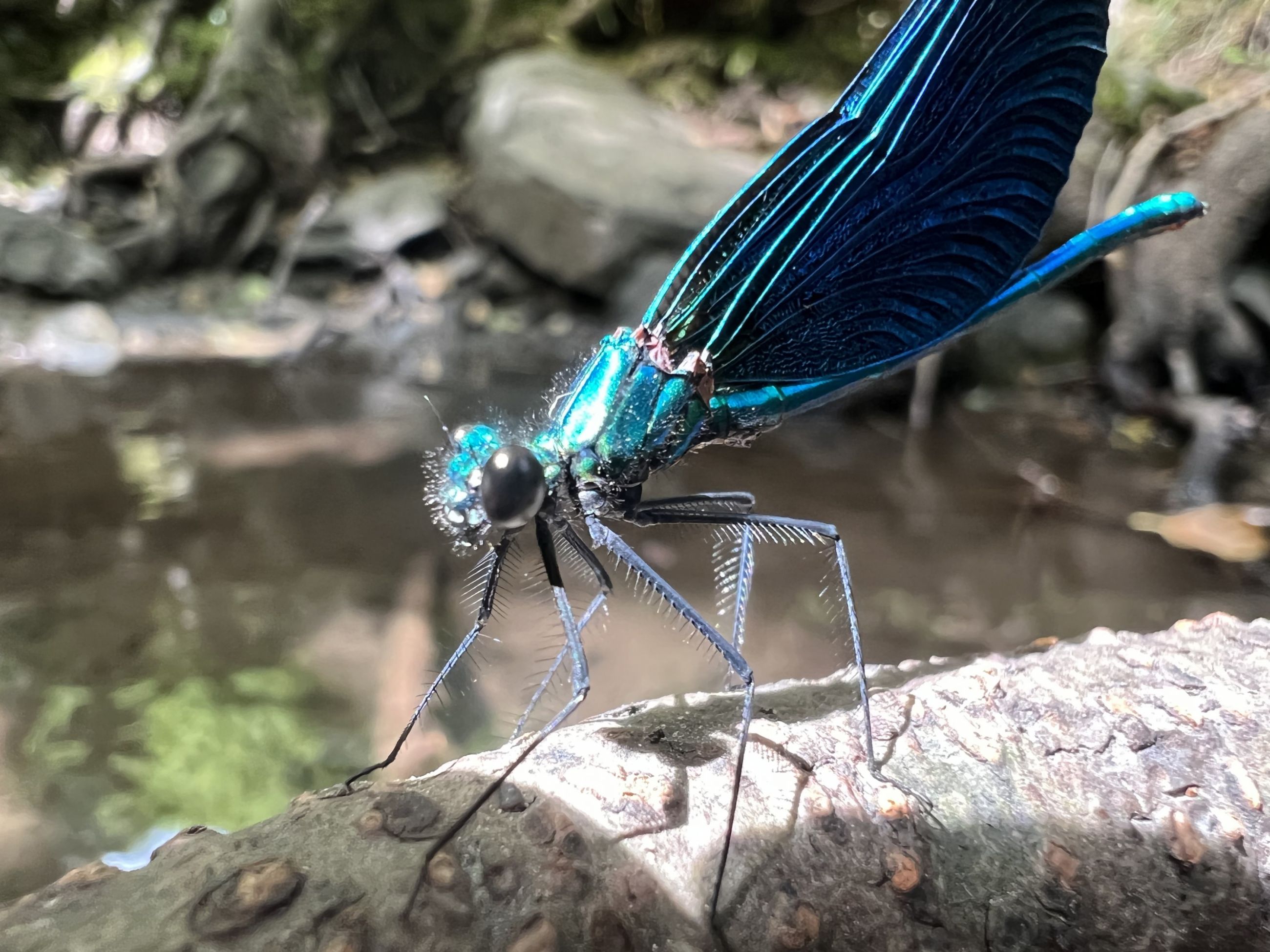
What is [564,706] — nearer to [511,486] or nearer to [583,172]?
[511,486]

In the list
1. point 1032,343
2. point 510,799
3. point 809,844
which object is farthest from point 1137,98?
point 510,799

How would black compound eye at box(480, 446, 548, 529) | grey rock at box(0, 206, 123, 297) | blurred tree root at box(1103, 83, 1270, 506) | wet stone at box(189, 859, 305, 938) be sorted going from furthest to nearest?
1. grey rock at box(0, 206, 123, 297)
2. blurred tree root at box(1103, 83, 1270, 506)
3. black compound eye at box(480, 446, 548, 529)
4. wet stone at box(189, 859, 305, 938)

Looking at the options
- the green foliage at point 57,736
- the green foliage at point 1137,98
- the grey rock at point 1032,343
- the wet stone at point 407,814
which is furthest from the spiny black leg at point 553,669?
the green foliage at point 1137,98

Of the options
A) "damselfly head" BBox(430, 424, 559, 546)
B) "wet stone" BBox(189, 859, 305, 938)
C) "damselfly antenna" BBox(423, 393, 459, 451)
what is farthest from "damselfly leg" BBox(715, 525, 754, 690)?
"wet stone" BBox(189, 859, 305, 938)

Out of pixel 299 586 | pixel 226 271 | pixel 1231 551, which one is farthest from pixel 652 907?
pixel 226 271

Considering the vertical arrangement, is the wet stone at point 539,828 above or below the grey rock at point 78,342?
above

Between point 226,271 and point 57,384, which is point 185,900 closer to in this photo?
point 57,384

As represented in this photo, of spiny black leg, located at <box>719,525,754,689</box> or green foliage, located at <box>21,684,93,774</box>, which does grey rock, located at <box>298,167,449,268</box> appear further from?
spiny black leg, located at <box>719,525,754,689</box>

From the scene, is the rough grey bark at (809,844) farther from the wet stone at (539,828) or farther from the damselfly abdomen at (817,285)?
the damselfly abdomen at (817,285)
